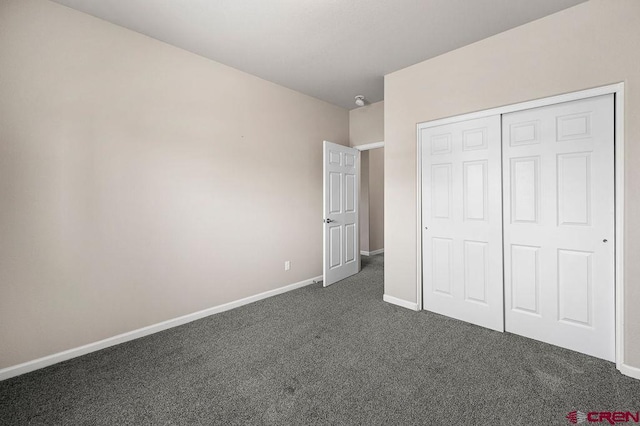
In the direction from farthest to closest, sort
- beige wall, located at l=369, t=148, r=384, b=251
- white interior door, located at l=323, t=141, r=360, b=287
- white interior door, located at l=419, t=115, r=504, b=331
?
beige wall, located at l=369, t=148, r=384, b=251
white interior door, located at l=323, t=141, r=360, b=287
white interior door, located at l=419, t=115, r=504, b=331

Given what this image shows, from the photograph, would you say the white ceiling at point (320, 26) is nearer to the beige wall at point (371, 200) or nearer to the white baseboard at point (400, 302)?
the white baseboard at point (400, 302)

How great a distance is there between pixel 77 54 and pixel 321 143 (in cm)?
287

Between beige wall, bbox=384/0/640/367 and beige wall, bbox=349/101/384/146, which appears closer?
beige wall, bbox=384/0/640/367

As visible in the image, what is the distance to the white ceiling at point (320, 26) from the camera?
2.16 m

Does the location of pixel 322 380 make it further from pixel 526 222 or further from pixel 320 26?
pixel 320 26

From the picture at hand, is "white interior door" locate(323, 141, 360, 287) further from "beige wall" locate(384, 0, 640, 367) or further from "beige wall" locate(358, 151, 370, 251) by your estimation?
"beige wall" locate(358, 151, 370, 251)

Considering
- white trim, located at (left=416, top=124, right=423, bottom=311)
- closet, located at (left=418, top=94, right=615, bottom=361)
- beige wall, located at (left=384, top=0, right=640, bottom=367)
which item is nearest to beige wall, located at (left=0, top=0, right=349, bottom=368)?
beige wall, located at (left=384, top=0, right=640, bottom=367)

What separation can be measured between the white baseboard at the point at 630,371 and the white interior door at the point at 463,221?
769 millimetres

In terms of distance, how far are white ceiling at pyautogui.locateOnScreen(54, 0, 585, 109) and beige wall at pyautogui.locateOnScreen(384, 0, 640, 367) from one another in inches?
5.3

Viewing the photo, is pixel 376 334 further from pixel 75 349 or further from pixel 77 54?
pixel 77 54

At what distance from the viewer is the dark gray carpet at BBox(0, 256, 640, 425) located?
1.63 metres

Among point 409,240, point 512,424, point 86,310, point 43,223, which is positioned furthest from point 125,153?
point 512,424

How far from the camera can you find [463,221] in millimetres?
2836

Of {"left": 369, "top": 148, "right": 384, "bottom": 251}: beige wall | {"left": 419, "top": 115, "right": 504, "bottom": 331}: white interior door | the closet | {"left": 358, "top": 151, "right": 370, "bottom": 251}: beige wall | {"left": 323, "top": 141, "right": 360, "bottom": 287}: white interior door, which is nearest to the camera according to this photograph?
the closet
